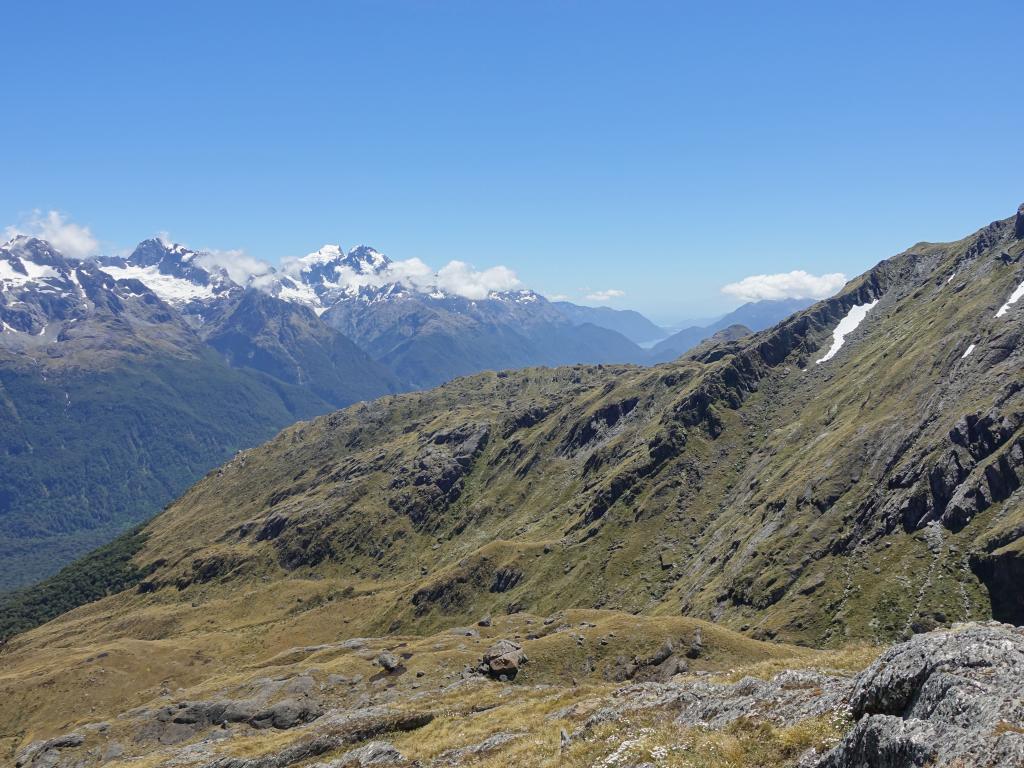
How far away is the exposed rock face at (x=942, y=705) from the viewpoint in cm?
1584

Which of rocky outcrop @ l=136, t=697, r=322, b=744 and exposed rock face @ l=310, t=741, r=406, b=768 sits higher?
exposed rock face @ l=310, t=741, r=406, b=768

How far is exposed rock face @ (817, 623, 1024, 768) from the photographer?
1584 centimetres

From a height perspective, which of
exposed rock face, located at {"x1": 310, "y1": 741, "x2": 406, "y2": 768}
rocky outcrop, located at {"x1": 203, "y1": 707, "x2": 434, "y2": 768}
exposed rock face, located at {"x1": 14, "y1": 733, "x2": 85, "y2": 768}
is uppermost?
exposed rock face, located at {"x1": 310, "y1": 741, "x2": 406, "y2": 768}

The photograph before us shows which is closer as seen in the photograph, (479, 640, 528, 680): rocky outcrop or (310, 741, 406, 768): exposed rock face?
(310, 741, 406, 768): exposed rock face

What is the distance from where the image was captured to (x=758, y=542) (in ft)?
565

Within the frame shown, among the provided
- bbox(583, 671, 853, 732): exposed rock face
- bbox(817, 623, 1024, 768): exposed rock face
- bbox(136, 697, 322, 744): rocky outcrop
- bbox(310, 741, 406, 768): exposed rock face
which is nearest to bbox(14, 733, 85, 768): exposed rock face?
bbox(136, 697, 322, 744): rocky outcrop

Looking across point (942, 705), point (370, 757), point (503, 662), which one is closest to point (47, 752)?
point (503, 662)

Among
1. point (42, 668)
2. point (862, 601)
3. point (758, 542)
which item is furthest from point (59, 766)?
point (758, 542)

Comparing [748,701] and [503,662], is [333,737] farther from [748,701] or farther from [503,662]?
[748,701]

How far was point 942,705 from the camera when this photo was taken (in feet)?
59.4

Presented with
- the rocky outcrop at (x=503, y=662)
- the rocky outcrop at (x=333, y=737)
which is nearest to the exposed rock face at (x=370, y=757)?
the rocky outcrop at (x=333, y=737)

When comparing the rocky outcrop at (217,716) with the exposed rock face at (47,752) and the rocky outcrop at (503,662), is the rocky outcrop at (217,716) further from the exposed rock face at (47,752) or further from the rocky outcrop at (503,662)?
the rocky outcrop at (503,662)

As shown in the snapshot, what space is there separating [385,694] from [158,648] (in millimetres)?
136335

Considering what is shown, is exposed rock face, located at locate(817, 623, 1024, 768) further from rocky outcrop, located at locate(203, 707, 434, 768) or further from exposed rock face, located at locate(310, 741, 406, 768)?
rocky outcrop, located at locate(203, 707, 434, 768)
